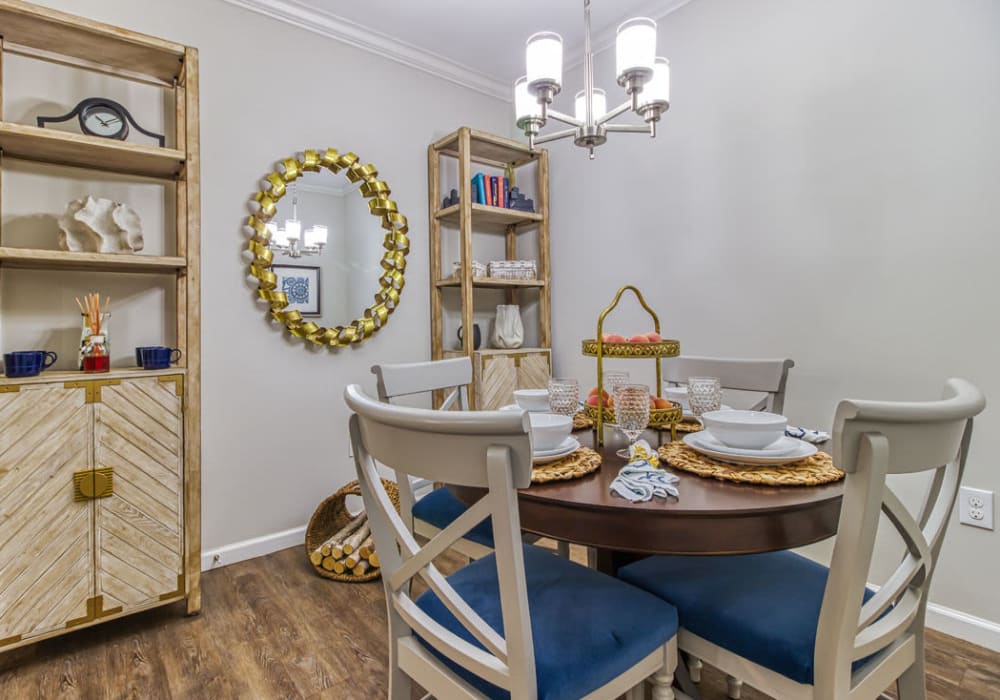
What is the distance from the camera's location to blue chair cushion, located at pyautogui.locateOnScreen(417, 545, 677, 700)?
87 cm

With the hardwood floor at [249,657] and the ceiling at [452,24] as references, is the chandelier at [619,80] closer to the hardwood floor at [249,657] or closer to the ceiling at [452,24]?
the ceiling at [452,24]

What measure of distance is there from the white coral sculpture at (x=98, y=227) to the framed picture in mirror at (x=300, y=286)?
2.06 ft

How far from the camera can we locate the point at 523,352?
3.12 meters

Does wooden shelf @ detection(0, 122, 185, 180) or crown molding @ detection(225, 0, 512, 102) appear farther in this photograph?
crown molding @ detection(225, 0, 512, 102)

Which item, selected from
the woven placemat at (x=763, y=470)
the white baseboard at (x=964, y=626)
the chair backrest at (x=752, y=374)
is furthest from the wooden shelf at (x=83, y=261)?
the white baseboard at (x=964, y=626)

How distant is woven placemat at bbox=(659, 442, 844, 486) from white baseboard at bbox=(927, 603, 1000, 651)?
1227 millimetres

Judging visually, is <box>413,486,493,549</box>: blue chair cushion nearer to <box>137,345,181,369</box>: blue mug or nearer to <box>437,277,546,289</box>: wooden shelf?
<box>137,345,181,369</box>: blue mug

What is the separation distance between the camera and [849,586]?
78 cm

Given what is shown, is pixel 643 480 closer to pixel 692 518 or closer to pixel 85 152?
pixel 692 518

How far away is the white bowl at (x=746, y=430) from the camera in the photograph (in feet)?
3.57

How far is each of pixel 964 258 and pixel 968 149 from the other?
364 mm

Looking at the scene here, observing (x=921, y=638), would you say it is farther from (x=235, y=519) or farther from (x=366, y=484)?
(x=235, y=519)

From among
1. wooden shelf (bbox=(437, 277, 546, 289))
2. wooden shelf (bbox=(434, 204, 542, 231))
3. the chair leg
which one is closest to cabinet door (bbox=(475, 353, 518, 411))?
wooden shelf (bbox=(437, 277, 546, 289))

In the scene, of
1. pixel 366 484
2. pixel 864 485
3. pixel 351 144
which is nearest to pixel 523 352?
pixel 351 144
